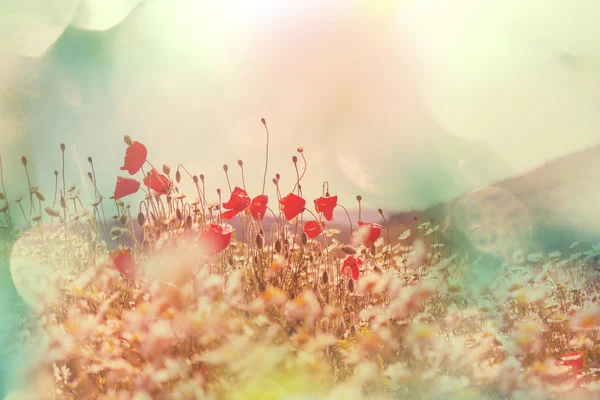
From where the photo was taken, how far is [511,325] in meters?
2.64

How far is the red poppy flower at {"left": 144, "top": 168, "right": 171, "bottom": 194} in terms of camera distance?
2422mm

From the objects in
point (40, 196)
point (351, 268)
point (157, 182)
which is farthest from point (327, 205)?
point (40, 196)

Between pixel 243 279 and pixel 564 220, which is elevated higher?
pixel 243 279

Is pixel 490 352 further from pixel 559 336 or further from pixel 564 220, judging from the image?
pixel 564 220

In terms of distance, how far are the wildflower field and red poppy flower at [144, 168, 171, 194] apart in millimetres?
19

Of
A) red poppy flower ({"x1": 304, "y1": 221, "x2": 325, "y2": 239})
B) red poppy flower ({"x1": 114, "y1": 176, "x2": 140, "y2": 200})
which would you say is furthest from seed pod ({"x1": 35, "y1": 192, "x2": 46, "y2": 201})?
red poppy flower ({"x1": 304, "y1": 221, "x2": 325, "y2": 239})

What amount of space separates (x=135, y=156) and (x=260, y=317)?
1063mm

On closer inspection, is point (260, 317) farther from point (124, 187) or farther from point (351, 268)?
point (124, 187)

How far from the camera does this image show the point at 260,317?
172 centimetres

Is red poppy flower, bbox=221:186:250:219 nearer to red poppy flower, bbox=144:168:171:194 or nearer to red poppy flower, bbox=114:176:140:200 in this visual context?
red poppy flower, bbox=144:168:171:194

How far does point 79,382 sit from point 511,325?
6.57ft

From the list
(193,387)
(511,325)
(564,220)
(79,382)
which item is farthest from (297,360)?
(564,220)

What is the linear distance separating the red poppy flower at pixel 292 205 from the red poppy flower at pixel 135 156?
661 millimetres

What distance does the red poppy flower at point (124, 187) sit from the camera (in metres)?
2.44
